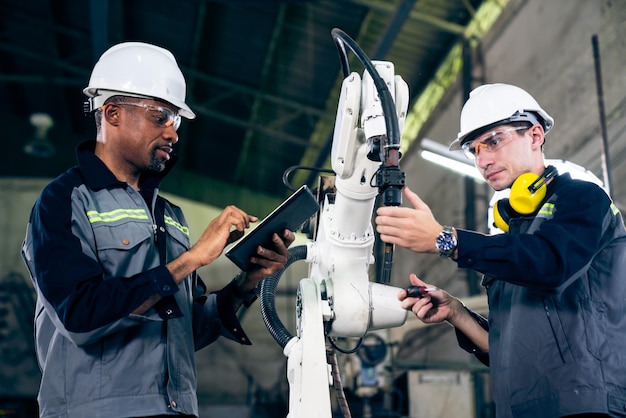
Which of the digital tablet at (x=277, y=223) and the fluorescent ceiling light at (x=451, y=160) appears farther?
the fluorescent ceiling light at (x=451, y=160)

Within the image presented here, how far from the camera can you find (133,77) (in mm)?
1933

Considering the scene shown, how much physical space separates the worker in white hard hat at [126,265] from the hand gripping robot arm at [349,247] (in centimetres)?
17

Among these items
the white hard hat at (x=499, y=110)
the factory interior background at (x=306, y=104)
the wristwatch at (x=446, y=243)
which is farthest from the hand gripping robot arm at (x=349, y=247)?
the factory interior background at (x=306, y=104)

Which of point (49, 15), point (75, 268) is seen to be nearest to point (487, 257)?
point (75, 268)

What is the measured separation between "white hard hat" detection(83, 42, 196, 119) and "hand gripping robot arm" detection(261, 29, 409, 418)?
0.51 m

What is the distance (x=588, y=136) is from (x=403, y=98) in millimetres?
3743

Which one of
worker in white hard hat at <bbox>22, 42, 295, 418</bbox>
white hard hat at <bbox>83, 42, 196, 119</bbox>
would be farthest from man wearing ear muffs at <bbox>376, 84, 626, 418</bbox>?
white hard hat at <bbox>83, 42, 196, 119</bbox>

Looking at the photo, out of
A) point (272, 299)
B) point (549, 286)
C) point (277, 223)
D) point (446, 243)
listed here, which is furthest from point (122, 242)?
point (549, 286)

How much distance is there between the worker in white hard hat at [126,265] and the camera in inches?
62.7

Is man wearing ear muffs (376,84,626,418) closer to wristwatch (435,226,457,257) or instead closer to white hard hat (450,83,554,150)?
wristwatch (435,226,457,257)

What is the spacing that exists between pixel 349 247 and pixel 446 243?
418 millimetres

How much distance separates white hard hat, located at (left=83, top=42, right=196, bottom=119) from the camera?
6.32 feet

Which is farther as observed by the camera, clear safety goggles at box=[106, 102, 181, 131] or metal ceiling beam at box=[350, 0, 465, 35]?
metal ceiling beam at box=[350, 0, 465, 35]

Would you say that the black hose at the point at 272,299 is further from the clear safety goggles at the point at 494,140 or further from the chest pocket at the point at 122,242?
the clear safety goggles at the point at 494,140
